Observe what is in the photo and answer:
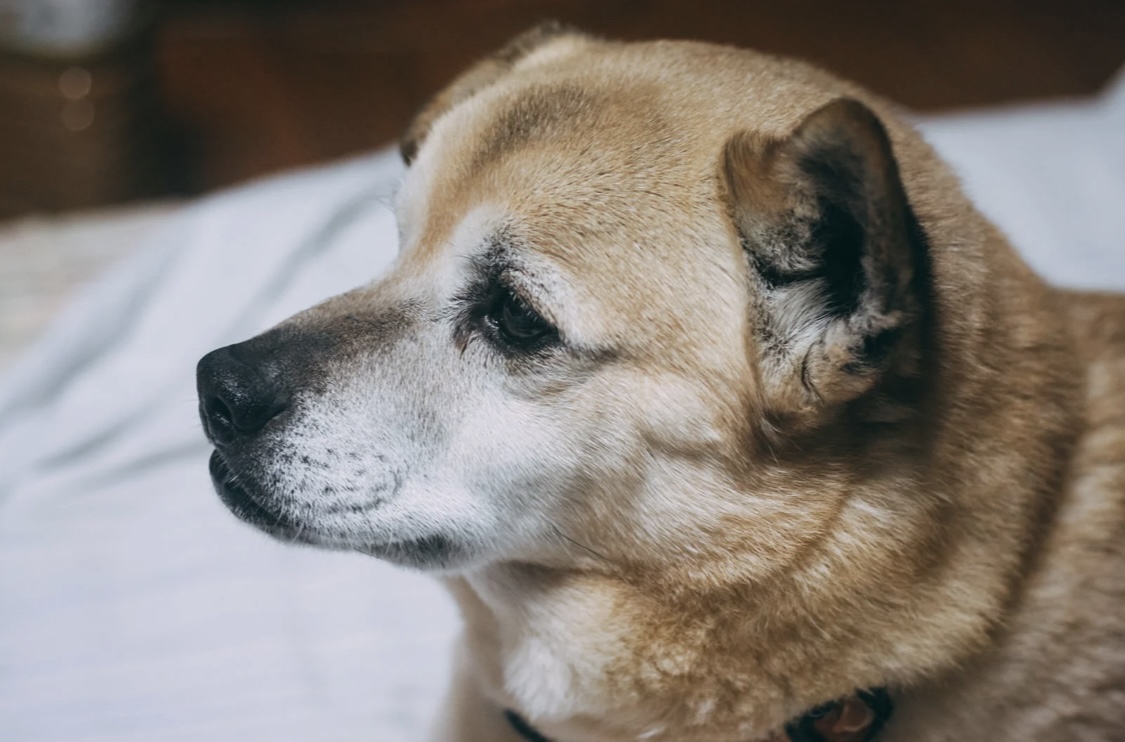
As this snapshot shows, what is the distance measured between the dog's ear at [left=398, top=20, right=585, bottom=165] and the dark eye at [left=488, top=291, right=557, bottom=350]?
397 millimetres

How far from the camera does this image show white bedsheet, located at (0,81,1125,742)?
1.88 meters

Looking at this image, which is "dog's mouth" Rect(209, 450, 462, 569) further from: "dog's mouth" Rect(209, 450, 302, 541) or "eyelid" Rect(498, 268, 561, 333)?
"eyelid" Rect(498, 268, 561, 333)

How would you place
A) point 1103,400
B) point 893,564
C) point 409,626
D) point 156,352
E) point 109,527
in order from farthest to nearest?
point 156,352
point 109,527
point 409,626
point 1103,400
point 893,564

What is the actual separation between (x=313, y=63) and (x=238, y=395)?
346 centimetres

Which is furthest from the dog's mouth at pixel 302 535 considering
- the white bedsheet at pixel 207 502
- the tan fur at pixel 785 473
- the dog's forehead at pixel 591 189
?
the white bedsheet at pixel 207 502

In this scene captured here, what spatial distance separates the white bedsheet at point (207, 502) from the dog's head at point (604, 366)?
1.99 ft

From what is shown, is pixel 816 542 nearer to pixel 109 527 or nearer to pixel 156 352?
pixel 109 527

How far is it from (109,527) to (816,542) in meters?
1.48

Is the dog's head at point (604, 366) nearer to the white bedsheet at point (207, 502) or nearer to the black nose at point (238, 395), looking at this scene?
the black nose at point (238, 395)

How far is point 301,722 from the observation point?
1.84 meters

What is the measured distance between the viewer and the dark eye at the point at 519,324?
130 centimetres

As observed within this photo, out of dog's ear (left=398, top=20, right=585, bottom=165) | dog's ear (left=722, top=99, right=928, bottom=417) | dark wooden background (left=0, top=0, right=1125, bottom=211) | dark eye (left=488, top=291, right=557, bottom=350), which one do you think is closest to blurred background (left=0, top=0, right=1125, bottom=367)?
dark wooden background (left=0, top=0, right=1125, bottom=211)

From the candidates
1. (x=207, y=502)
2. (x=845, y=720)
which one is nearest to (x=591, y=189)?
(x=845, y=720)

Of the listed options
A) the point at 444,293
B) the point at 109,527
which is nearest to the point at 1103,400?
the point at 444,293
